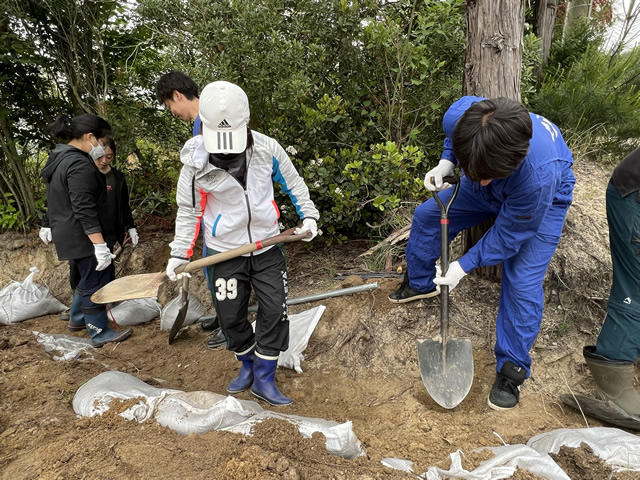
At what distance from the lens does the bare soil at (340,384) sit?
Answer: 5.59 feet

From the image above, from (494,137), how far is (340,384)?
5.94 ft

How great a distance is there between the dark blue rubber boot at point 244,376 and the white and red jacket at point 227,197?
0.73 m

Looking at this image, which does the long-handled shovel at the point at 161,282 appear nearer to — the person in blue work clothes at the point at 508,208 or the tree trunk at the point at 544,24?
the person in blue work clothes at the point at 508,208

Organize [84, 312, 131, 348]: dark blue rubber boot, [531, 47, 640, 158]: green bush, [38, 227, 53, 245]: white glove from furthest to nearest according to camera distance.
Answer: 1. [531, 47, 640, 158]: green bush
2. [38, 227, 53, 245]: white glove
3. [84, 312, 131, 348]: dark blue rubber boot

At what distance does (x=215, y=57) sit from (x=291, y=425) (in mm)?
2728

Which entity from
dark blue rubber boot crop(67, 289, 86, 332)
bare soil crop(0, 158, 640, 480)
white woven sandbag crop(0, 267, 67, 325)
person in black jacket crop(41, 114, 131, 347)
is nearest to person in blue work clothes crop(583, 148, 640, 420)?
bare soil crop(0, 158, 640, 480)

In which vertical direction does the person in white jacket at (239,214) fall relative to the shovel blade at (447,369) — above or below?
above

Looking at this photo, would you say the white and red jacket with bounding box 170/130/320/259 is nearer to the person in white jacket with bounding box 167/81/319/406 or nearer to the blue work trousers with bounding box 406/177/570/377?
the person in white jacket with bounding box 167/81/319/406

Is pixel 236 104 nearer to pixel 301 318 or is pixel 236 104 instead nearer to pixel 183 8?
pixel 301 318

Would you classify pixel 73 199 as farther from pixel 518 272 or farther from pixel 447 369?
pixel 518 272

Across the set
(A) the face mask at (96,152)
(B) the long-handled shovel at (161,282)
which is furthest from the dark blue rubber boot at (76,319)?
(A) the face mask at (96,152)

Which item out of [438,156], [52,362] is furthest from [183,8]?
[52,362]

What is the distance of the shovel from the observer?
2.37 meters

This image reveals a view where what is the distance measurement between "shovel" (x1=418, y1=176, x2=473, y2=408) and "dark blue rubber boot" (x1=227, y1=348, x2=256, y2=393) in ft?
3.50
